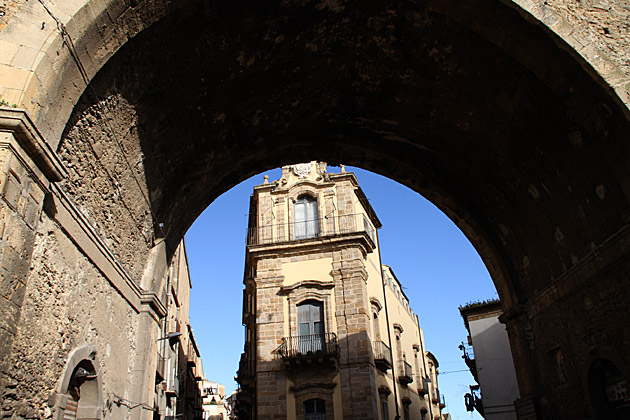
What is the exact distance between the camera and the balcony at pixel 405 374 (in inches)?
904

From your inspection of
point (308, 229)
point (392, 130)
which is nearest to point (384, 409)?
point (308, 229)

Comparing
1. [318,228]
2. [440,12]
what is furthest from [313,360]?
[440,12]

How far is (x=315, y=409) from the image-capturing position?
1850cm

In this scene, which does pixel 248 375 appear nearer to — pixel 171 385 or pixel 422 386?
pixel 171 385

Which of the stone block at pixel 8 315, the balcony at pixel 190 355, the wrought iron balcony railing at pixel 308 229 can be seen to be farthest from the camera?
the balcony at pixel 190 355

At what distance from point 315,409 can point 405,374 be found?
6.34 meters

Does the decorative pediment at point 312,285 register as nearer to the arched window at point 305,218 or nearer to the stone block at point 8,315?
the arched window at point 305,218

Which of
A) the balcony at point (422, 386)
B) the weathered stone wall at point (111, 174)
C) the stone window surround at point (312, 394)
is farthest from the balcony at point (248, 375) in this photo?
the weathered stone wall at point (111, 174)

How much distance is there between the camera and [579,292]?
6988 mm

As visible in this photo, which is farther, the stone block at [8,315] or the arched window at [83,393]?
the arched window at [83,393]

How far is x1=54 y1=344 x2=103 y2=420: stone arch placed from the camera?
518 cm

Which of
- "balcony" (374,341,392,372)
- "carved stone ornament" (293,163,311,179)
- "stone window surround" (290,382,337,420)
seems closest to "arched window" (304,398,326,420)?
"stone window surround" (290,382,337,420)

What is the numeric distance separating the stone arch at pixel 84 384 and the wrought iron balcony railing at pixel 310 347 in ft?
44.6

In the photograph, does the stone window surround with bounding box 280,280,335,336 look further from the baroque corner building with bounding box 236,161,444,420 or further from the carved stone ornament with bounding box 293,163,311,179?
the carved stone ornament with bounding box 293,163,311,179
